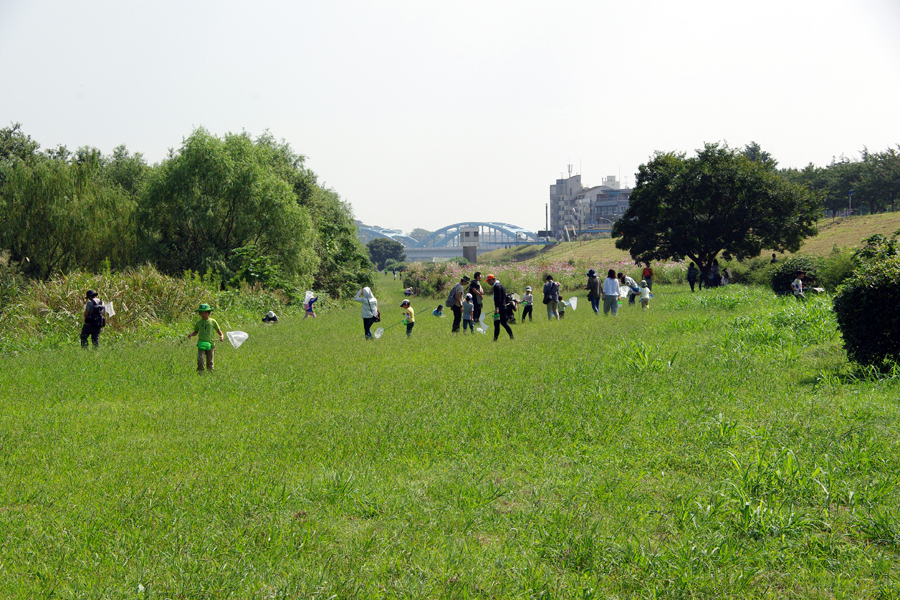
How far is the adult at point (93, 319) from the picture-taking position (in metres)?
15.4

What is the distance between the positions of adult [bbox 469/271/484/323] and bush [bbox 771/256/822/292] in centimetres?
1464

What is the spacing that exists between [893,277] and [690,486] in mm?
5904

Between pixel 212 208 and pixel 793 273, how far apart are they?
25.0 meters

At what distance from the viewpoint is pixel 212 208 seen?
2958cm

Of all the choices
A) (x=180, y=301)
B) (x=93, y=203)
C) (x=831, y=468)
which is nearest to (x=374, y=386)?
(x=831, y=468)

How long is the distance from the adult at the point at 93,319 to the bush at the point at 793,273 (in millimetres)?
24239

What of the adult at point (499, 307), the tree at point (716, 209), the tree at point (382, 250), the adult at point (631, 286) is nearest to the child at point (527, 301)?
the adult at point (499, 307)

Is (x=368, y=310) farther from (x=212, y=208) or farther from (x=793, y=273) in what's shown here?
(x=793, y=273)

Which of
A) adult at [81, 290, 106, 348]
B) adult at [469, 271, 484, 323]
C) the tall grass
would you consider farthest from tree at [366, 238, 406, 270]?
adult at [81, 290, 106, 348]

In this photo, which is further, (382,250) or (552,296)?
(382,250)

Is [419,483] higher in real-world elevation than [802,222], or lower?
lower

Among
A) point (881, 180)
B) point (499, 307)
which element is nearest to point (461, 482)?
point (499, 307)

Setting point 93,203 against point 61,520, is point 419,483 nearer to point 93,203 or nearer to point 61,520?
point 61,520

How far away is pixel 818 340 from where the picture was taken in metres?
12.5
